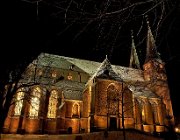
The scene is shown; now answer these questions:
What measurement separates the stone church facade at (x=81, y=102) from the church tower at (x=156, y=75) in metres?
0.18

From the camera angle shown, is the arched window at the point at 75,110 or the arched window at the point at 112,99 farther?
the arched window at the point at 75,110

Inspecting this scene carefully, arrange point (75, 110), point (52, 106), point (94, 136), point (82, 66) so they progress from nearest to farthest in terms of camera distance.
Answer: point (94, 136) < point (52, 106) < point (75, 110) < point (82, 66)

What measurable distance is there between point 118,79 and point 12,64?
19260 millimetres

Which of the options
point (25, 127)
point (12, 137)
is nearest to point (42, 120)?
point (25, 127)

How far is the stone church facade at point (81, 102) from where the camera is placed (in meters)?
27.9

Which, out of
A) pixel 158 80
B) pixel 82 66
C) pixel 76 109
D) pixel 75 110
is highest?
pixel 82 66

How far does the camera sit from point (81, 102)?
104 feet

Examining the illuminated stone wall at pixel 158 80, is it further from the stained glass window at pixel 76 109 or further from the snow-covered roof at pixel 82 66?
the stained glass window at pixel 76 109

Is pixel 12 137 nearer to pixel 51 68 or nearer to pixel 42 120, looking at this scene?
pixel 42 120

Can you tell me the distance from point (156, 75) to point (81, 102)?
16.3m

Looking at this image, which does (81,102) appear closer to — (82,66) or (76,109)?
(76,109)

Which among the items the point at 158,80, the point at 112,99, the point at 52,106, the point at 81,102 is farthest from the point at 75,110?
the point at 158,80

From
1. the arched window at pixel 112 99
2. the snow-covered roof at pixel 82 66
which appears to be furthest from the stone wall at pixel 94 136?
the snow-covered roof at pixel 82 66

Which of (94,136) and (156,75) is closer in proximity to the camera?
(94,136)
